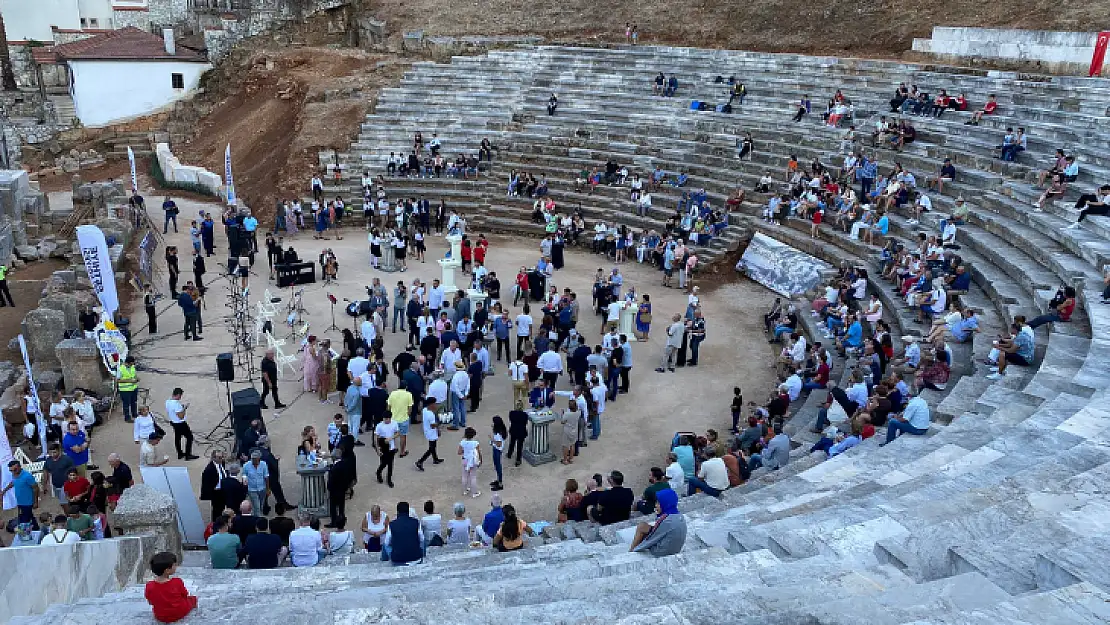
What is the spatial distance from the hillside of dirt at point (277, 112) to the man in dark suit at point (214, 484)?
57.3ft

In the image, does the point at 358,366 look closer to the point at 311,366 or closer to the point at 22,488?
the point at 311,366

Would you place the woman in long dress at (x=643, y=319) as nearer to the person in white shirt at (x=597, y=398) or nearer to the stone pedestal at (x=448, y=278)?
the person in white shirt at (x=597, y=398)

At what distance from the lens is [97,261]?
17.3 m

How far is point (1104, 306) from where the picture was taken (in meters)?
14.4

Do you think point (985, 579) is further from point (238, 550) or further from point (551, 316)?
point (551, 316)

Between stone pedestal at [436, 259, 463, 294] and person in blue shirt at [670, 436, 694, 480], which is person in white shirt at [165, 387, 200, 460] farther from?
stone pedestal at [436, 259, 463, 294]

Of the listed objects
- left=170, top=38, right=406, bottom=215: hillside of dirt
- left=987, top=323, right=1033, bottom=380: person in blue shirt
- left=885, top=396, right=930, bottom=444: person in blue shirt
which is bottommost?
left=885, top=396, right=930, bottom=444: person in blue shirt

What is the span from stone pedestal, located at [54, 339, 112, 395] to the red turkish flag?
2721 cm

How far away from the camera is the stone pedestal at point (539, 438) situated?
14000 mm

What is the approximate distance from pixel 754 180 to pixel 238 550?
1992cm

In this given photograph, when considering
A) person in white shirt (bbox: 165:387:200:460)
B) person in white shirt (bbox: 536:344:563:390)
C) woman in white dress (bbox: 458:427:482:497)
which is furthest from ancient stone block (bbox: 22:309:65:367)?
person in white shirt (bbox: 536:344:563:390)

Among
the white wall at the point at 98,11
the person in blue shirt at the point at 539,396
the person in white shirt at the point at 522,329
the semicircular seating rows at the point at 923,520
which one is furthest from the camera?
the white wall at the point at 98,11

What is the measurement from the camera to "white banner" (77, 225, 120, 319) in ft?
56.3

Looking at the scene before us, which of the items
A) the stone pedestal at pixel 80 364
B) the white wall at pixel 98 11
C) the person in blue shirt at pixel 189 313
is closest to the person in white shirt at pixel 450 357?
the stone pedestal at pixel 80 364
